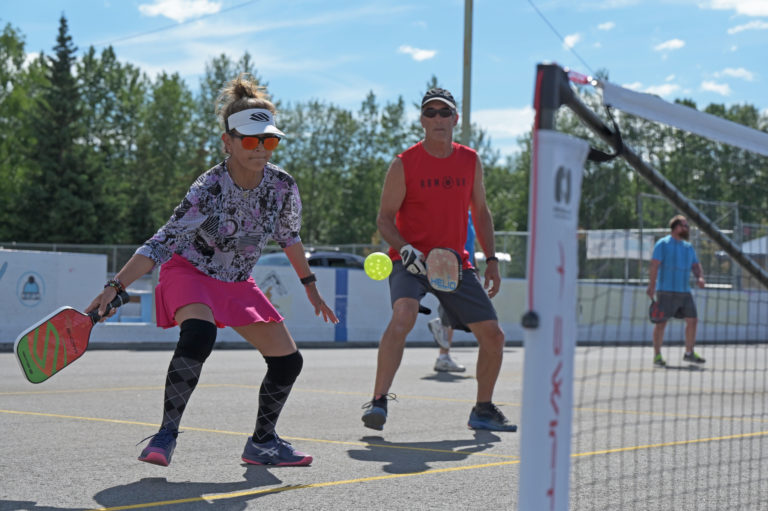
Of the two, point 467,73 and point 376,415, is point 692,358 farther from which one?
point 467,73

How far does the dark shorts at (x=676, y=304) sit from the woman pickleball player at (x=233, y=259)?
8.42 m

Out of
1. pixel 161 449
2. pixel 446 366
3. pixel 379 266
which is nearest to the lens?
pixel 161 449

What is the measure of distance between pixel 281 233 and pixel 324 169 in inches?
2455

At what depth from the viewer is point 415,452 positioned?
539 centimetres

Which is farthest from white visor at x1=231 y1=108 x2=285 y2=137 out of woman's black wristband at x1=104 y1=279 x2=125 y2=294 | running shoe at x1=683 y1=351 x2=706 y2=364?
running shoe at x1=683 y1=351 x2=706 y2=364

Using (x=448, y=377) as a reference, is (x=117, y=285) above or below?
above

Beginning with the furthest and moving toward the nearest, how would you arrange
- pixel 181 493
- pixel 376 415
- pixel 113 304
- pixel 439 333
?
pixel 439 333
pixel 376 415
pixel 113 304
pixel 181 493

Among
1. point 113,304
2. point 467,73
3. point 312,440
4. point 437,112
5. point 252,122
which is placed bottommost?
point 312,440

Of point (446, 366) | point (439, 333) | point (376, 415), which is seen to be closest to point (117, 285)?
point (376, 415)

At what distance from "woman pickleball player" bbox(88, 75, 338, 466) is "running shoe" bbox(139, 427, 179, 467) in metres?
0.01

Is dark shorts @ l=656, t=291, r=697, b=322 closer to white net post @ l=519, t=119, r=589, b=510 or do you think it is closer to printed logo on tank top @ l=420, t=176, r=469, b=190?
printed logo on tank top @ l=420, t=176, r=469, b=190

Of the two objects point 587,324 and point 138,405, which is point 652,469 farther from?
point 138,405

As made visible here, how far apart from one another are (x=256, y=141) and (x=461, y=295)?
76.7 inches

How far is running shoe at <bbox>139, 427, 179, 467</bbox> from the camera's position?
14.3ft
